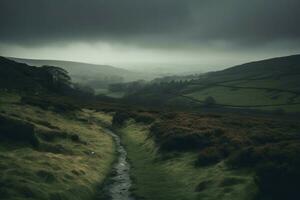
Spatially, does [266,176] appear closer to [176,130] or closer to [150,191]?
[150,191]

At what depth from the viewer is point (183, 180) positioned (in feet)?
118

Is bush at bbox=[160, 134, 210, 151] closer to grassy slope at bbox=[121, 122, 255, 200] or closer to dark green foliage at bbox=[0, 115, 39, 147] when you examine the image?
grassy slope at bbox=[121, 122, 255, 200]

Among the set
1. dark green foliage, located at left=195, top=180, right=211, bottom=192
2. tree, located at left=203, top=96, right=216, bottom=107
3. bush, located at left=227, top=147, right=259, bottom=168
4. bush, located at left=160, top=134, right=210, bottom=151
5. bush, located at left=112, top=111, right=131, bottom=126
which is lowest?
tree, located at left=203, top=96, right=216, bottom=107

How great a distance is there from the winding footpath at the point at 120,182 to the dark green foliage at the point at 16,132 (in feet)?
30.3

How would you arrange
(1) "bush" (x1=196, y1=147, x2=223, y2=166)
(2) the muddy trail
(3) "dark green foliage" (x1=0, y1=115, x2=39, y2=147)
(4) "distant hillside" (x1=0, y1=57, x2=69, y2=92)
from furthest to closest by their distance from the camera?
(4) "distant hillside" (x1=0, y1=57, x2=69, y2=92)
(3) "dark green foliage" (x1=0, y1=115, x2=39, y2=147)
(1) "bush" (x1=196, y1=147, x2=223, y2=166)
(2) the muddy trail

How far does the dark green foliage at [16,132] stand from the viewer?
41.6 metres

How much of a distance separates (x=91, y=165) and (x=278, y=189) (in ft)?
60.4

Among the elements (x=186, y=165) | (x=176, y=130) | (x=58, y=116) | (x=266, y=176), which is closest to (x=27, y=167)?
(x=186, y=165)

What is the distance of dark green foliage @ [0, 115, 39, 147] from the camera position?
41.6 m

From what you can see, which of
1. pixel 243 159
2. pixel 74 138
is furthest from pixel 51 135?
pixel 243 159

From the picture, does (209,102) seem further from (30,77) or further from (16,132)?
(16,132)

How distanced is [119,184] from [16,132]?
1369cm

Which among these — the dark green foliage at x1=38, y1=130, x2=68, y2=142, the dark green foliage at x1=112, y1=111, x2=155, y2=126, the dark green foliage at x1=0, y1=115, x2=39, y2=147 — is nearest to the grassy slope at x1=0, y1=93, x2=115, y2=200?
the dark green foliage at x1=38, y1=130, x2=68, y2=142

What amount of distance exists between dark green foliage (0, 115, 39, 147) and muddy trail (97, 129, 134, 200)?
9204mm
